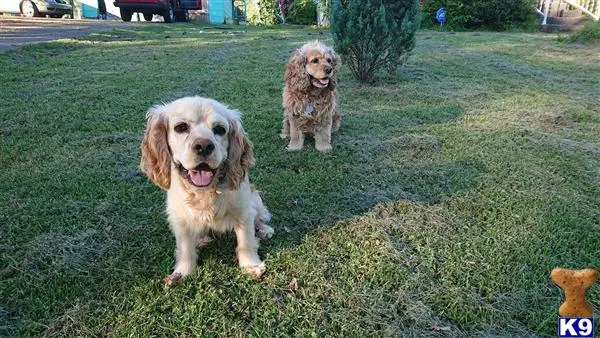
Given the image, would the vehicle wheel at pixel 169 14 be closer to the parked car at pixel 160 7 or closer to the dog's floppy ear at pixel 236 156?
the parked car at pixel 160 7

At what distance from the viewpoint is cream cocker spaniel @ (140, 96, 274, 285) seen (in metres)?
2.29

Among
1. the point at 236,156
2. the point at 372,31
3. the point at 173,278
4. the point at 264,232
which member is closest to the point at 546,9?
the point at 372,31

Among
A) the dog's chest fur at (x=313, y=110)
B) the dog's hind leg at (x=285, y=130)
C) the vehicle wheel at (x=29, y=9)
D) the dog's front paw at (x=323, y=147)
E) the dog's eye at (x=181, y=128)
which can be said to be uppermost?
the vehicle wheel at (x=29, y=9)

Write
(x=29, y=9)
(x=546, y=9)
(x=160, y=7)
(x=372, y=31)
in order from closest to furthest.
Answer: (x=372, y=31)
(x=546, y=9)
(x=160, y=7)
(x=29, y=9)

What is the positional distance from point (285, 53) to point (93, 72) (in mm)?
4811

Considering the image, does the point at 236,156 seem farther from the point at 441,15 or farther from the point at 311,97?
the point at 441,15

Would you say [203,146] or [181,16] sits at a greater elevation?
[181,16]

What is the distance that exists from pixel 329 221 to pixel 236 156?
1.05 m

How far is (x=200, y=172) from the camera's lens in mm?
2312

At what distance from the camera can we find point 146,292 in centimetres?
240

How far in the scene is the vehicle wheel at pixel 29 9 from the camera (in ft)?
68.4

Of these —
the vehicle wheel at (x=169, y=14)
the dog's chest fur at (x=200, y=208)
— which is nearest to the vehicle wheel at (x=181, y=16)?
the vehicle wheel at (x=169, y=14)

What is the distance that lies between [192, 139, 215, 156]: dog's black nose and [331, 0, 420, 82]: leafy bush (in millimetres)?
5421

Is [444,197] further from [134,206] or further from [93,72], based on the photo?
[93,72]
